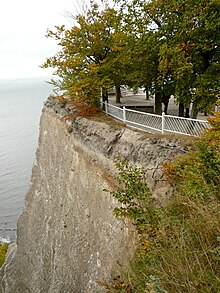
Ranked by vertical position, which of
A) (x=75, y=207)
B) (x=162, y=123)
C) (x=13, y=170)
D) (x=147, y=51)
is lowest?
(x=13, y=170)

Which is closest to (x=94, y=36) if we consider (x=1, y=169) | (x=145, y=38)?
(x=145, y=38)

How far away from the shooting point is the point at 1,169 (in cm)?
4894

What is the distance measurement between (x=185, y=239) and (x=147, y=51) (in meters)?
10.6

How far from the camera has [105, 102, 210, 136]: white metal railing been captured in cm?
998

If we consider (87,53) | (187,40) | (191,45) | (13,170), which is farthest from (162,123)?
(13,170)

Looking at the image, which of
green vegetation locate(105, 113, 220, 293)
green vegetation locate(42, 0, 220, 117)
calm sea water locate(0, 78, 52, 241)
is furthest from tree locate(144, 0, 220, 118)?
calm sea water locate(0, 78, 52, 241)

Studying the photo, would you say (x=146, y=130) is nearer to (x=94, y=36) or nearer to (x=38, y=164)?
(x=94, y=36)

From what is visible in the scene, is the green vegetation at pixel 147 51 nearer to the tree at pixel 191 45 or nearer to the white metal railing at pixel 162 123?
the tree at pixel 191 45

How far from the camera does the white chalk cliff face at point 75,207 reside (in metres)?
10.1

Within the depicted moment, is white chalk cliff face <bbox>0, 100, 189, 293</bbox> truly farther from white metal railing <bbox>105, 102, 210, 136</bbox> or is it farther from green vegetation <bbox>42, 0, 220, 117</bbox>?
green vegetation <bbox>42, 0, 220, 117</bbox>

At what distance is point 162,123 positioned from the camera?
35.8 ft

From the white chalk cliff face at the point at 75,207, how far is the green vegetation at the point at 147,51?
3.03 metres

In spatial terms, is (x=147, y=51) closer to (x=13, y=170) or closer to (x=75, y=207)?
(x=75, y=207)

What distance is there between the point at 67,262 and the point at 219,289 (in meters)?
11.7
